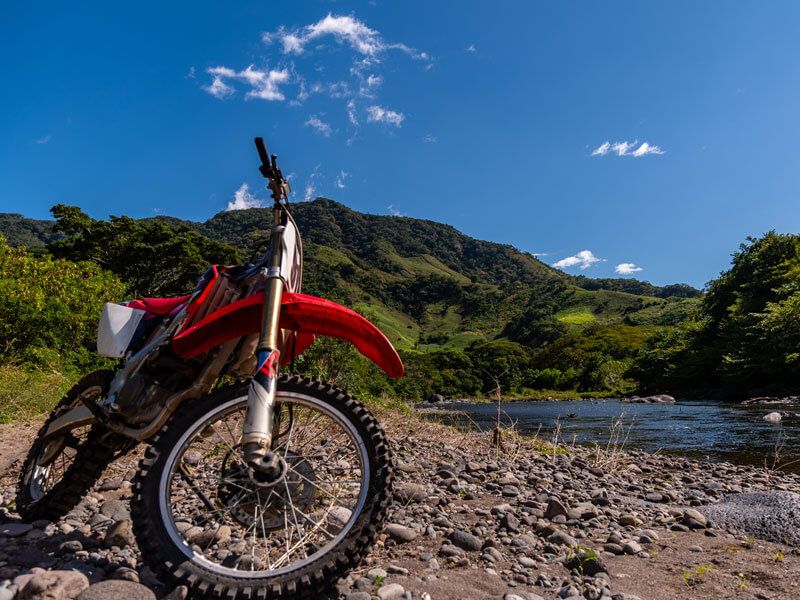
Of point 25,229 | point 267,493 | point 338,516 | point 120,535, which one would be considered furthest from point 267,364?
point 25,229

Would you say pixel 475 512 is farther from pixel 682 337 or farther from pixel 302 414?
pixel 682 337

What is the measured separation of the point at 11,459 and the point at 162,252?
3255cm

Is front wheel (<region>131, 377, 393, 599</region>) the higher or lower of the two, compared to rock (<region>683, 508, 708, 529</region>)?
higher

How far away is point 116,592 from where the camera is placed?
6.86ft

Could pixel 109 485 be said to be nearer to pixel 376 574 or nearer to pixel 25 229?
pixel 376 574

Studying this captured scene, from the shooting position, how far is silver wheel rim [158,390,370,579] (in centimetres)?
220

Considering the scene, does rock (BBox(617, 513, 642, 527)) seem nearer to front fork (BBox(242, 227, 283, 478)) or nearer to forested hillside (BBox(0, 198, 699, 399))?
forested hillside (BBox(0, 198, 699, 399))

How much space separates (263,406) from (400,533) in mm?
1674

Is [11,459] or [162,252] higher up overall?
[162,252]

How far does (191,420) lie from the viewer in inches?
92.3

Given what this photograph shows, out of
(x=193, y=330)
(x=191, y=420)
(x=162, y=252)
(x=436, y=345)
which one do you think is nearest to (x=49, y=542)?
(x=191, y=420)

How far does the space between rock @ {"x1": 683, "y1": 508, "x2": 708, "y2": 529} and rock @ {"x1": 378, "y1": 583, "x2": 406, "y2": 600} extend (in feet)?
11.5

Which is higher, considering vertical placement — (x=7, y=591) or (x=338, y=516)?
(x=338, y=516)

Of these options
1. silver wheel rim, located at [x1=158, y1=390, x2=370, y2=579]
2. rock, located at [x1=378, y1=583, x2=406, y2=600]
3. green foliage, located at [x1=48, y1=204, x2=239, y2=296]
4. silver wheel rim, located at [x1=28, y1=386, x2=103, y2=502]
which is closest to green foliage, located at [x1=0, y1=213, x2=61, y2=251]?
green foliage, located at [x1=48, y1=204, x2=239, y2=296]
